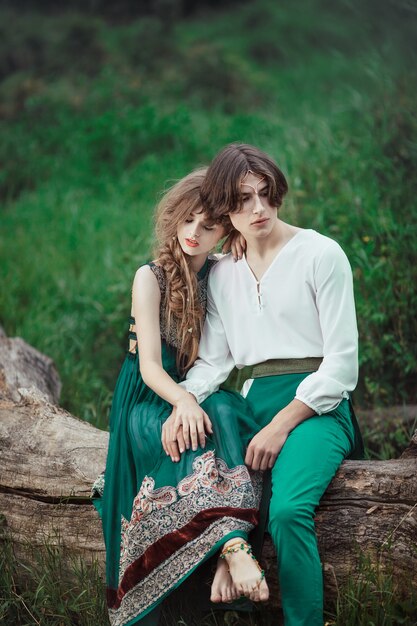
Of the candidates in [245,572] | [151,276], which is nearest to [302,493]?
[245,572]

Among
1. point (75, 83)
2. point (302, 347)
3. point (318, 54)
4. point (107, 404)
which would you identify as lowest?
point (107, 404)

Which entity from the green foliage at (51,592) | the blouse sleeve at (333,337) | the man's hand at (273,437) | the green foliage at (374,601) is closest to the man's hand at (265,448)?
the man's hand at (273,437)

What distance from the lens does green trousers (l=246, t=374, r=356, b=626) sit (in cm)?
235

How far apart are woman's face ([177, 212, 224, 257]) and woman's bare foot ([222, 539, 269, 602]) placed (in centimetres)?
111

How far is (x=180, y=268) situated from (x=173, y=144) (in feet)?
18.7

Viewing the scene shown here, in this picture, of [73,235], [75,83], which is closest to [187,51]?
[75,83]

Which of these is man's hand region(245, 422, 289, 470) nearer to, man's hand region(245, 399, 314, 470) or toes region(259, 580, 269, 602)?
man's hand region(245, 399, 314, 470)

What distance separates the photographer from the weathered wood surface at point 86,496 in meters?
2.49

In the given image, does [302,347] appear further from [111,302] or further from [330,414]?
[111,302]

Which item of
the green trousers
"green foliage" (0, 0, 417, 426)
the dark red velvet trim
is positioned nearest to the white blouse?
the green trousers

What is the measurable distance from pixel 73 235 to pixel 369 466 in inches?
189

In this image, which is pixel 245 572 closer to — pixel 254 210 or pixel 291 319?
pixel 291 319

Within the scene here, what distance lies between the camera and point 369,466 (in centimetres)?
261

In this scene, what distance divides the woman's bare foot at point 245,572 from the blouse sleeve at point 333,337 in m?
0.57
